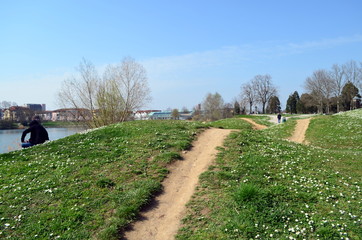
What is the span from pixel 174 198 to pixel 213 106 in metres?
77.1

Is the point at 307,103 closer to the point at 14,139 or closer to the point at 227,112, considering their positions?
the point at 227,112

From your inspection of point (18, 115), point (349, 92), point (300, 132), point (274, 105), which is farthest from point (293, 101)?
point (18, 115)

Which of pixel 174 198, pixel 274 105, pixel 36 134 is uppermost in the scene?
pixel 274 105

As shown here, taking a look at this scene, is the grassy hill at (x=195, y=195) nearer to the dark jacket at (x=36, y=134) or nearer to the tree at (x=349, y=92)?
the dark jacket at (x=36, y=134)

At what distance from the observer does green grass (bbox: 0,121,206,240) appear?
5.77m

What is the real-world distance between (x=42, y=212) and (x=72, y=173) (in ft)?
7.29

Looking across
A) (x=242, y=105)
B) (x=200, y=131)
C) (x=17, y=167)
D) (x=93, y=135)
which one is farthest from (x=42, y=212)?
(x=242, y=105)

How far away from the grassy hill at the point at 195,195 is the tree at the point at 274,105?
258 ft

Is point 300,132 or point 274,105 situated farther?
point 274,105

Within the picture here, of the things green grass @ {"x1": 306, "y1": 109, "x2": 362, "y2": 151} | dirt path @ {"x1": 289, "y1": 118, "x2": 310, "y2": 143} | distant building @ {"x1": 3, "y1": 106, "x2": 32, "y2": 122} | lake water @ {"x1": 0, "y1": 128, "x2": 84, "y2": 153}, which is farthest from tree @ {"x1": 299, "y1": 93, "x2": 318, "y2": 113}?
distant building @ {"x1": 3, "y1": 106, "x2": 32, "y2": 122}

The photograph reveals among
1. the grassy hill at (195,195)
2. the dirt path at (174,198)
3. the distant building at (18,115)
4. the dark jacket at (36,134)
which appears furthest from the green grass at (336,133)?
the distant building at (18,115)

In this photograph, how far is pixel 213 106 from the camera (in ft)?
273

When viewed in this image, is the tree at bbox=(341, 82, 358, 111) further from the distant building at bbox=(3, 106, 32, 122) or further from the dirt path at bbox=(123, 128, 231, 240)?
the distant building at bbox=(3, 106, 32, 122)

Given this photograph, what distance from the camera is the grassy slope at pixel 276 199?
18.0ft
